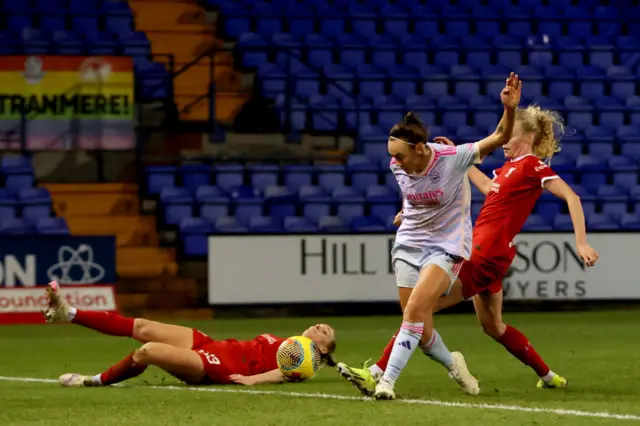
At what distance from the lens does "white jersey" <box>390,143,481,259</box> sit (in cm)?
725

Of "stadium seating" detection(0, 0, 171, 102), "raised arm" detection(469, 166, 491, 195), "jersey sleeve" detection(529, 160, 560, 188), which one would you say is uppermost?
"stadium seating" detection(0, 0, 171, 102)

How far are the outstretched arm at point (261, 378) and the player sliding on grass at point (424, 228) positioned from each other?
1.09m

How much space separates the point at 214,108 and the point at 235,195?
185 centimetres

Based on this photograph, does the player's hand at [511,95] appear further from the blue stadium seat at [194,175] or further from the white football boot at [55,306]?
the blue stadium seat at [194,175]

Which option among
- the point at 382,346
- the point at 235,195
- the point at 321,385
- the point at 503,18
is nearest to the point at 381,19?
the point at 503,18

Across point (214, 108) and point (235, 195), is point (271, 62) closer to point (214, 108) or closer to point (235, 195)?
point (214, 108)

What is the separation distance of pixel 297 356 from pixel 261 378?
0.88 feet

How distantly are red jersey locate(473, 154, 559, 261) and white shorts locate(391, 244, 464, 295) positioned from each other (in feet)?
1.79

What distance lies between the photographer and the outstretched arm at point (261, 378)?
26.5 ft

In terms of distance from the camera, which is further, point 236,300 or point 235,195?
point 235,195

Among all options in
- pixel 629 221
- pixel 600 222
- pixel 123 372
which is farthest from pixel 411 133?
pixel 629 221

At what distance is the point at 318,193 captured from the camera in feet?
54.1

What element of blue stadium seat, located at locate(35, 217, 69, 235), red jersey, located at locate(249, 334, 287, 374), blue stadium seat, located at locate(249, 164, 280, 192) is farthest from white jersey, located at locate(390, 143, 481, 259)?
blue stadium seat, located at locate(249, 164, 280, 192)

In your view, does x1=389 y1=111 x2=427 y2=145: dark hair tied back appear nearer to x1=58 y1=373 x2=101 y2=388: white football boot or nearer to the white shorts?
the white shorts
